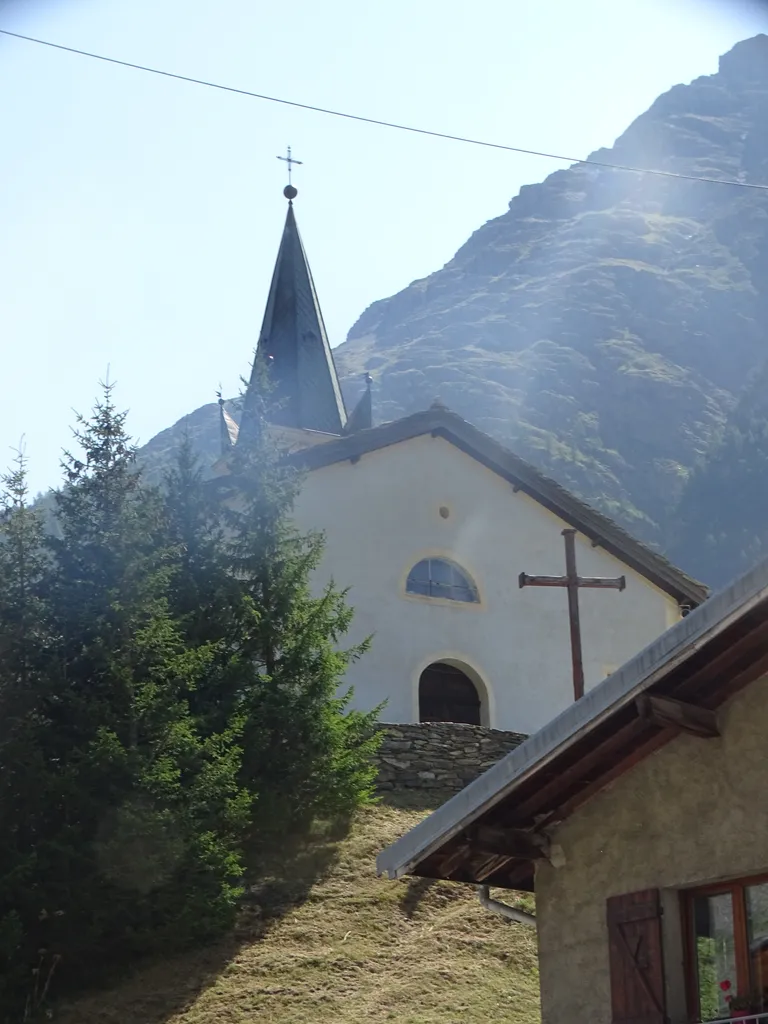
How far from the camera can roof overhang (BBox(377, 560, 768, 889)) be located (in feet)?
23.9

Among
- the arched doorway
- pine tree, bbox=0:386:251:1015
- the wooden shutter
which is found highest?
the arched doorway

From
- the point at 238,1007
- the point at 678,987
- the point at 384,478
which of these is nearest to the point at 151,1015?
the point at 238,1007

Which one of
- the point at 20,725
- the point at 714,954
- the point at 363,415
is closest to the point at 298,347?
the point at 363,415

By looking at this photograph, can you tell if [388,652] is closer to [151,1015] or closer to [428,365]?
[151,1015]

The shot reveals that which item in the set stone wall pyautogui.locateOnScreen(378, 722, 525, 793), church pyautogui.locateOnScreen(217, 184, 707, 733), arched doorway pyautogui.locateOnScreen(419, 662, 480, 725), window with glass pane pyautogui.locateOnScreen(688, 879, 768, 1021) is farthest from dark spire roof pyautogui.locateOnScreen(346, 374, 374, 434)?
window with glass pane pyautogui.locateOnScreen(688, 879, 768, 1021)

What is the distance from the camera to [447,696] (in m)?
23.9

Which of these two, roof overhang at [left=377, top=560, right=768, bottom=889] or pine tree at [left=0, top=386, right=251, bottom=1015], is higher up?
pine tree at [left=0, top=386, right=251, bottom=1015]

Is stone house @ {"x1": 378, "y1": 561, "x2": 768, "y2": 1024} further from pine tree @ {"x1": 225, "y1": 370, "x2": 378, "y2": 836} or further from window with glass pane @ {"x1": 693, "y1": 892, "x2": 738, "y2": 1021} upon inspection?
pine tree @ {"x1": 225, "y1": 370, "x2": 378, "y2": 836}

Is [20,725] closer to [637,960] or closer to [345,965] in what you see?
[345,965]

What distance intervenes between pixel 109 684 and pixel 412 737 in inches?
195

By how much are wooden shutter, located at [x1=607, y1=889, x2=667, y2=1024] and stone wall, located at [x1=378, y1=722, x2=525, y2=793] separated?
1094 cm

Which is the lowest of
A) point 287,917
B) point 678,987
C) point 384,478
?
point 678,987

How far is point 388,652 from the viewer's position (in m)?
23.1

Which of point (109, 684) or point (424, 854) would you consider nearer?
point (424, 854)
